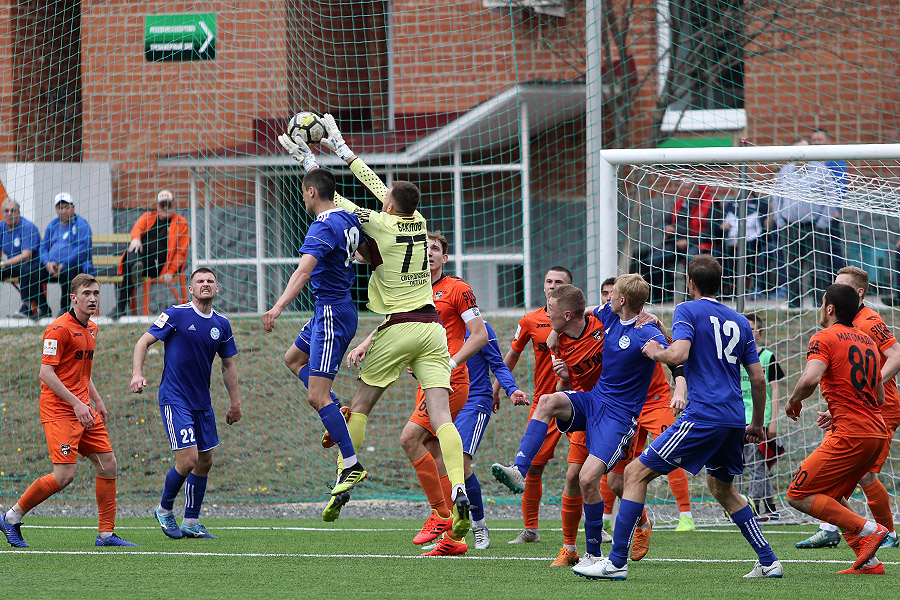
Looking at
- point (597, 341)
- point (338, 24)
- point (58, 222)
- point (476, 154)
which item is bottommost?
point (597, 341)

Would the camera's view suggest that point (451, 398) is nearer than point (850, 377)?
No

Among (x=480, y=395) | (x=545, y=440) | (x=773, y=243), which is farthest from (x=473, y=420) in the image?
(x=773, y=243)

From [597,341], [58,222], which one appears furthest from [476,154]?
[597,341]

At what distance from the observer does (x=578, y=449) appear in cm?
703

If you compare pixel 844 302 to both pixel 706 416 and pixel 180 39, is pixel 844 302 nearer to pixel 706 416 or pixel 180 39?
pixel 706 416

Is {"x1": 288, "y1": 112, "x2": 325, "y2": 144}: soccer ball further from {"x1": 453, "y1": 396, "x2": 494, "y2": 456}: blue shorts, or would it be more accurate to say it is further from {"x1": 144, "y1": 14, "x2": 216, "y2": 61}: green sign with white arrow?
{"x1": 144, "y1": 14, "x2": 216, "y2": 61}: green sign with white arrow

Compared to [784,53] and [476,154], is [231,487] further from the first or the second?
[784,53]

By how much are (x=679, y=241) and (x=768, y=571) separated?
505cm

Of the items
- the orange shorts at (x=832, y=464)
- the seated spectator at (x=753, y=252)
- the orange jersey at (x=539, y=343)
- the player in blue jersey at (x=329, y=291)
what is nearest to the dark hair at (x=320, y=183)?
the player in blue jersey at (x=329, y=291)

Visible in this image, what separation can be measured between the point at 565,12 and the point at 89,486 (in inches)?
387

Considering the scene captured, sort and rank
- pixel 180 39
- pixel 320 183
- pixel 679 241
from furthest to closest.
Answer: pixel 180 39 < pixel 679 241 < pixel 320 183

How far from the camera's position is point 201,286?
8273 mm

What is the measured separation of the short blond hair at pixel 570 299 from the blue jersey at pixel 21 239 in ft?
26.4

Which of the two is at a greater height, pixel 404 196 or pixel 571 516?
pixel 404 196
